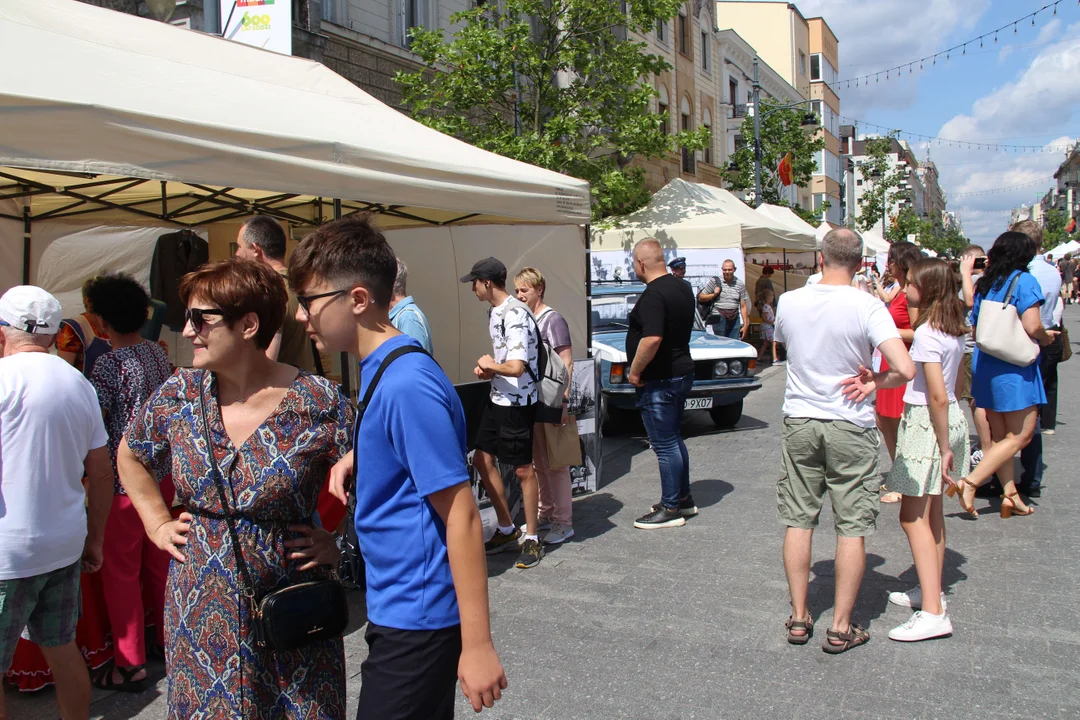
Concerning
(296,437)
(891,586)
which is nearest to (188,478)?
(296,437)

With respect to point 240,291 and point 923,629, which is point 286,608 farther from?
point 923,629

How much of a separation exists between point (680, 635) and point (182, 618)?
2633 mm

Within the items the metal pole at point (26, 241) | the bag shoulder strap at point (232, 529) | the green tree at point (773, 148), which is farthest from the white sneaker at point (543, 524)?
the green tree at point (773, 148)

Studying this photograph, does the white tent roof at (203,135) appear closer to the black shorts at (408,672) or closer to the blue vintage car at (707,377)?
the black shorts at (408,672)

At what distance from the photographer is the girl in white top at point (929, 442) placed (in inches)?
161

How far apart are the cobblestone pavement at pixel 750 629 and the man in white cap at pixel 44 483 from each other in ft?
2.67

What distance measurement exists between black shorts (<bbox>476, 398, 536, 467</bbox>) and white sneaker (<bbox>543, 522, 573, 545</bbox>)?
0.64 metres

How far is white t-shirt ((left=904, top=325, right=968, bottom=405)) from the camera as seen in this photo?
4398mm

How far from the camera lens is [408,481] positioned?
190cm

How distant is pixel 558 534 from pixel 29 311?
3.57 m

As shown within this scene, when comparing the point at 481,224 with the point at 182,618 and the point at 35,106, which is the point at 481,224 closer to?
the point at 35,106

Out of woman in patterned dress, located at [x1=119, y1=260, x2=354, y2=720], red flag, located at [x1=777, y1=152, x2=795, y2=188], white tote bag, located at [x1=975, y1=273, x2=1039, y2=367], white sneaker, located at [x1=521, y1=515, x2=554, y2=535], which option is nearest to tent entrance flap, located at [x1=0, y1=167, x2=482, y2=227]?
white sneaker, located at [x1=521, y1=515, x2=554, y2=535]

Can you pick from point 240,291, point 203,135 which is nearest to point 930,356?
point 240,291

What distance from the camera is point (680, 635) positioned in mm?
4188
